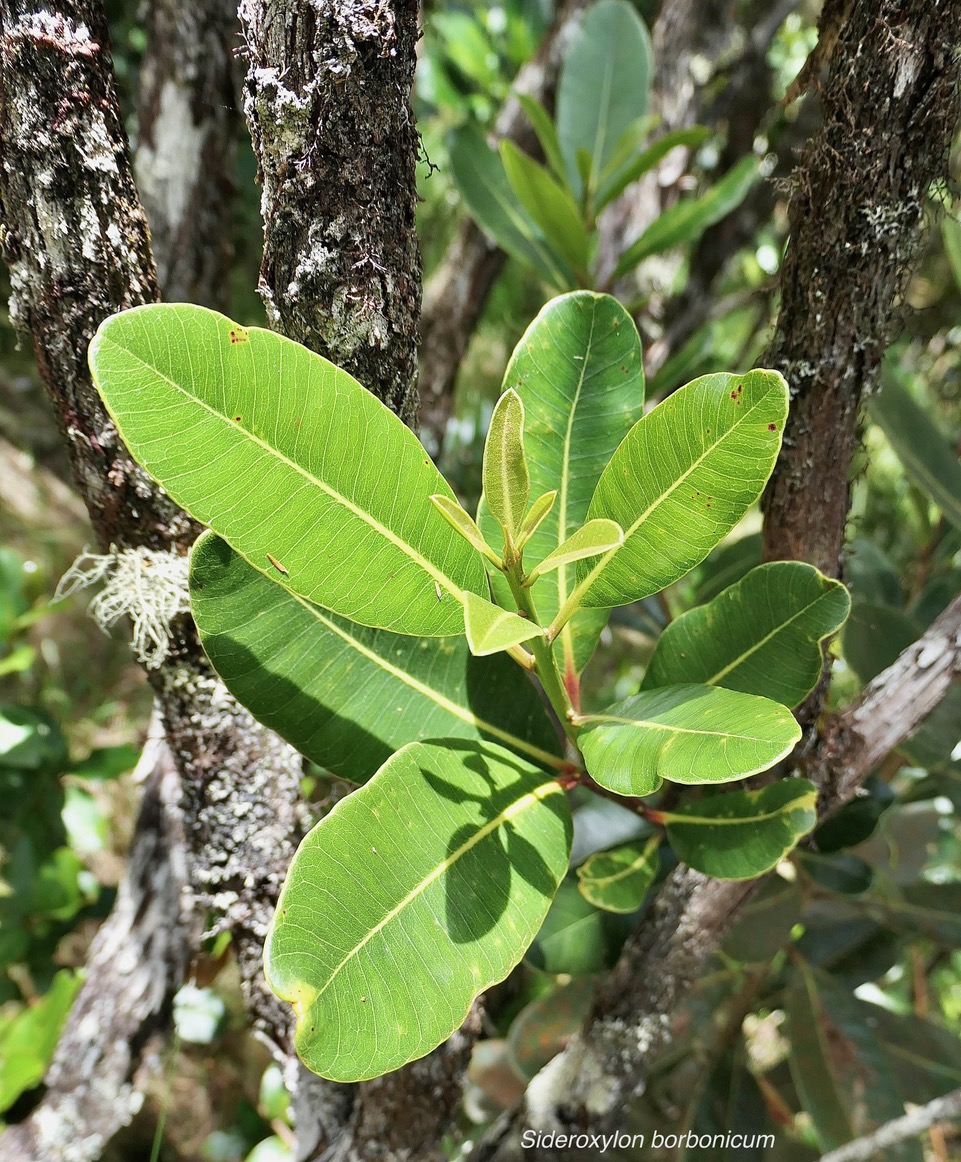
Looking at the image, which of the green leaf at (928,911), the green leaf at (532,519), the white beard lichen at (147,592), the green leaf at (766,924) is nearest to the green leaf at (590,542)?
the green leaf at (532,519)

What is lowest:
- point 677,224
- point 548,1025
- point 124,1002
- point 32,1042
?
point 32,1042

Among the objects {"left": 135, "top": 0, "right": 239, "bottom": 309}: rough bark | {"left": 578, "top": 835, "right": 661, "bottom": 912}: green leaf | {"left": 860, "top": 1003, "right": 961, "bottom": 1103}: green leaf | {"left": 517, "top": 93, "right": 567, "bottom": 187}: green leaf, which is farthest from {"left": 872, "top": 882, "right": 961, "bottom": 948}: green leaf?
{"left": 135, "top": 0, "right": 239, "bottom": 309}: rough bark

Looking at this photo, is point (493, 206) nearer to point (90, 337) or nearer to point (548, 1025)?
point (90, 337)

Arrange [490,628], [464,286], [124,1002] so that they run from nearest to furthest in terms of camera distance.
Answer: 1. [490,628]
2. [124,1002]
3. [464,286]

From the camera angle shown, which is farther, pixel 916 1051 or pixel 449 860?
pixel 916 1051

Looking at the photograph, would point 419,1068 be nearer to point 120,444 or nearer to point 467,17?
point 120,444

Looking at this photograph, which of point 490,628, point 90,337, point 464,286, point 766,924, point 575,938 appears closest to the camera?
point 490,628

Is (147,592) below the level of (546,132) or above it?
below

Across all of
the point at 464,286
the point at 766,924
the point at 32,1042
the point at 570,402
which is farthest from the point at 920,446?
the point at 32,1042

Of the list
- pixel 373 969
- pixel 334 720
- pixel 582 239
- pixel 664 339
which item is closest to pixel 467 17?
pixel 664 339
